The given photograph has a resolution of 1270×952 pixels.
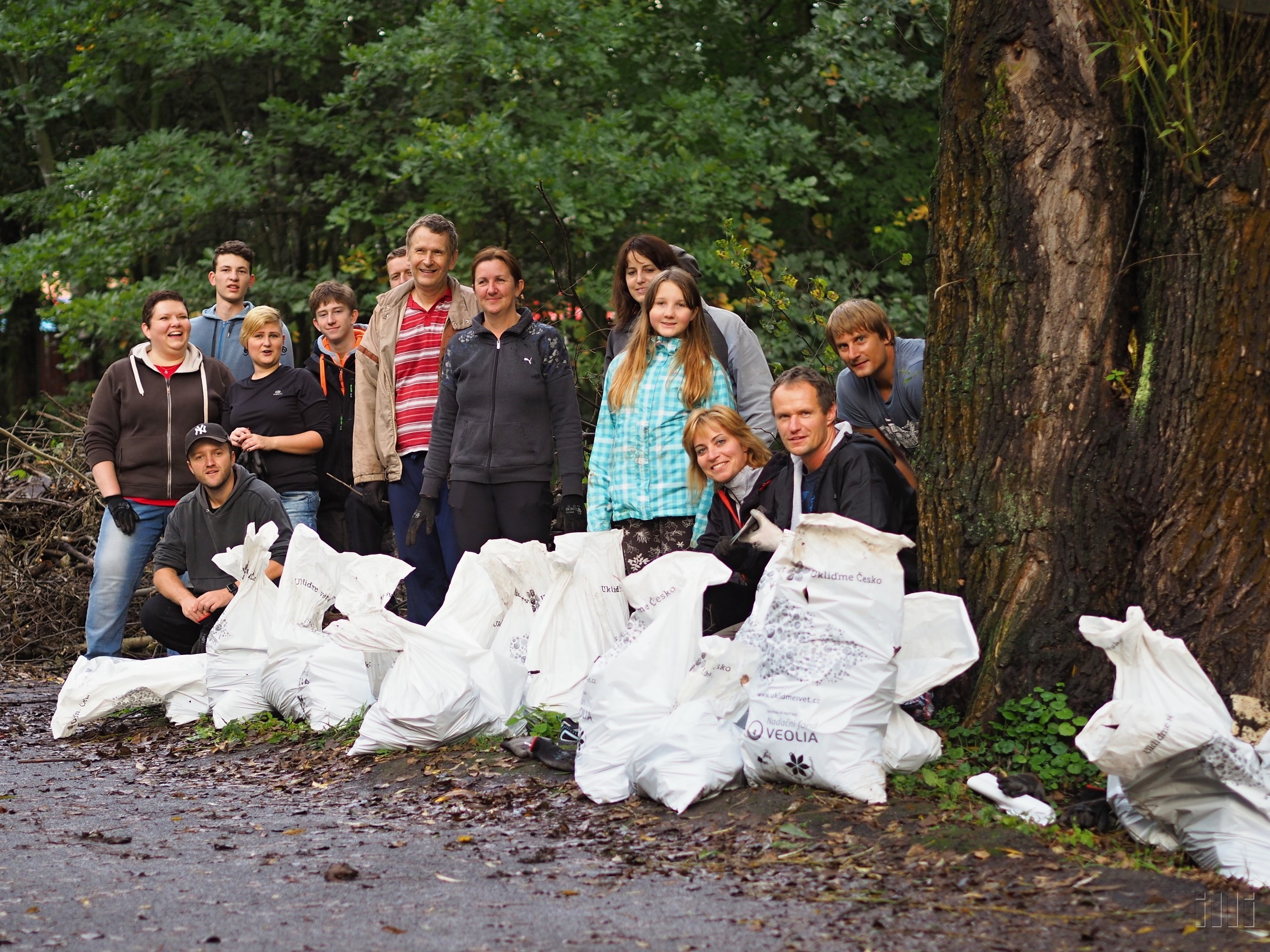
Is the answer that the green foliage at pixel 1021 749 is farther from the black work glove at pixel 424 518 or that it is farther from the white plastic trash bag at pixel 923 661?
the black work glove at pixel 424 518

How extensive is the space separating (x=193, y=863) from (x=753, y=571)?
2.32 m

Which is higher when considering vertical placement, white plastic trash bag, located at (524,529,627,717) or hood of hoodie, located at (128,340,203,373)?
hood of hoodie, located at (128,340,203,373)

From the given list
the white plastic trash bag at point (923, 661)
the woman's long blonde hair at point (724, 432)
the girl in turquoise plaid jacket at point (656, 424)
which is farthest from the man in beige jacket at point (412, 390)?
the white plastic trash bag at point (923, 661)

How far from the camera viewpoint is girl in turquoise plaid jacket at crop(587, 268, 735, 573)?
5586 millimetres

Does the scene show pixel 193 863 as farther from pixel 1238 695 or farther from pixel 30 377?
pixel 30 377

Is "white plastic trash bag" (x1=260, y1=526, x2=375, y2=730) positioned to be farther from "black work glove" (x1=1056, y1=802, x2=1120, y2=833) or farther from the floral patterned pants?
"black work glove" (x1=1056, y1=802, x2=1120, y2=833)

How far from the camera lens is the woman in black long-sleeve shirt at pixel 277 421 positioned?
706 cm

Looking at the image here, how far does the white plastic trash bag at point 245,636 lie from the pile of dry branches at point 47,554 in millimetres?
2887

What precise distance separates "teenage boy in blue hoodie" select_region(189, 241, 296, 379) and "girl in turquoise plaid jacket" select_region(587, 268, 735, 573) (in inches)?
118

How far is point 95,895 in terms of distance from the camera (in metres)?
3.48

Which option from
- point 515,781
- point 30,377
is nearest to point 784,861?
point 515,781

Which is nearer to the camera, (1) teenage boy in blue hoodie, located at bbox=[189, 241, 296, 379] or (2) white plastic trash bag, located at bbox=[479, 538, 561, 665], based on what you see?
(2) white plastic trash bag, located at bbox=[479, 538, 561, 665]

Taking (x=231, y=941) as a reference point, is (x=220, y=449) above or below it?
above

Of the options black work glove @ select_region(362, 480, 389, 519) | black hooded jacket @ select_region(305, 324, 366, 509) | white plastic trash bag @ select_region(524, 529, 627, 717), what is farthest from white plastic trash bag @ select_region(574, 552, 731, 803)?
black hooded jacket @ select_region(305, 324, 366, 509)
